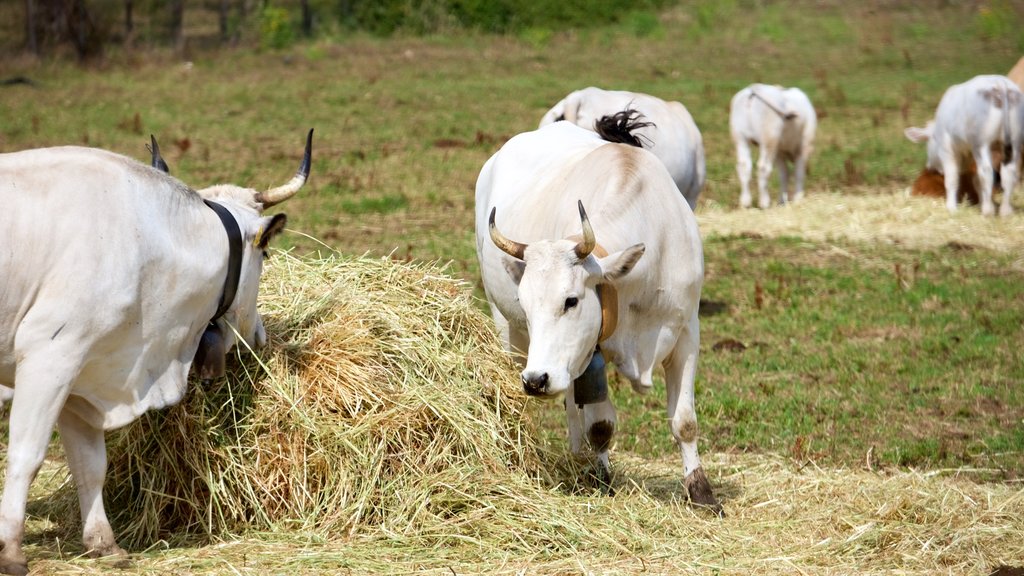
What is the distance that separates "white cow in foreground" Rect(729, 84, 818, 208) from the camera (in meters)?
15.9

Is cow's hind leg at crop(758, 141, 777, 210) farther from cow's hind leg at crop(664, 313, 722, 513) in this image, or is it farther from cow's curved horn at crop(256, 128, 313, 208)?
cow's curved horn at crop(256, 128, 313, 208)

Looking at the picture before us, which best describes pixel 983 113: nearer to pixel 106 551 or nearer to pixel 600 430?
pixel 600 430

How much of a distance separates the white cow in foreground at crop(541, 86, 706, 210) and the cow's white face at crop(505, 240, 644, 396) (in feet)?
17.0

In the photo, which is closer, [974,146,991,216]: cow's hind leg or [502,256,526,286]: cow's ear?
[502,256,526,286]: cow's ear

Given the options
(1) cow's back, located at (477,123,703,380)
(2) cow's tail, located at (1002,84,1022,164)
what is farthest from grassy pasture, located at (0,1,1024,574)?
(2) cow's tail, located at (1002,84,1022,164)

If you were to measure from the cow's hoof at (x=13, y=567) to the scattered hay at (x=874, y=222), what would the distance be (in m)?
9.62

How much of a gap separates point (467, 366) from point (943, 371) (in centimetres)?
411

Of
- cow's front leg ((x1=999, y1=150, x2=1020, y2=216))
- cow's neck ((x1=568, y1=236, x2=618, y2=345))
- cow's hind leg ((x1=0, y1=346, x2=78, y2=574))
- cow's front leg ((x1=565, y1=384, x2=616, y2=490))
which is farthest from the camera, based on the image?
cow's front leg ((x1=999, y1=150, x2=1020, y2=216))

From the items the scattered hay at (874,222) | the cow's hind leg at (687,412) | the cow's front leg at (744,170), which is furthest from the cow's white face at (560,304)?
the cow's front leg at (744,170)

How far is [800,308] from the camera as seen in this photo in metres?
10.6

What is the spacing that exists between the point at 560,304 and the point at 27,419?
7.10 feet

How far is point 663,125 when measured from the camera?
10812 millimetres

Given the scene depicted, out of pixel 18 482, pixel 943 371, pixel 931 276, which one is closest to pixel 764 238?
pixel 931 276

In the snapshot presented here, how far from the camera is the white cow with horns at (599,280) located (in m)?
5.34
